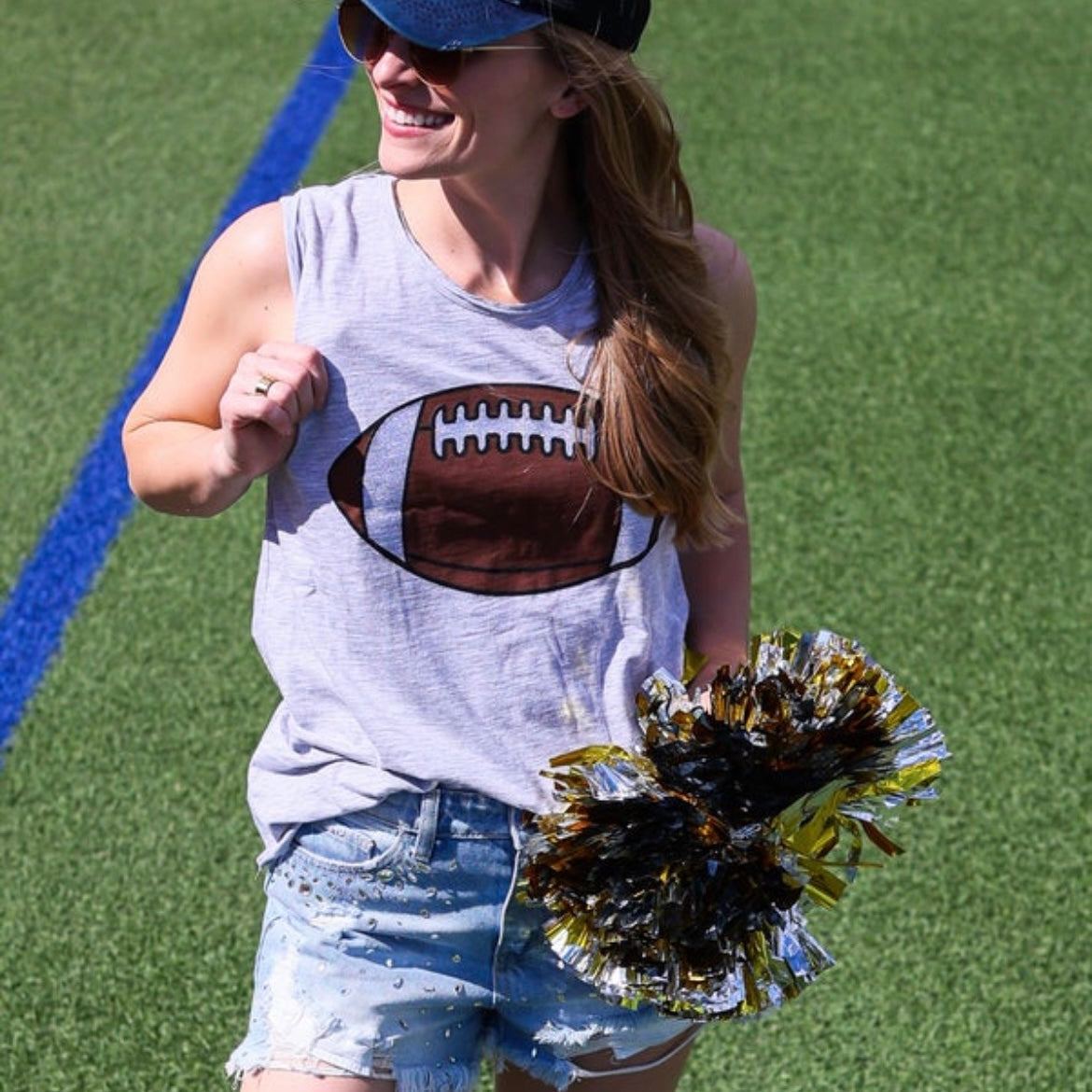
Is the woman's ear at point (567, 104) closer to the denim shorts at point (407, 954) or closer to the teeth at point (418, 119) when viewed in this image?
the teeth at point (418, 119)

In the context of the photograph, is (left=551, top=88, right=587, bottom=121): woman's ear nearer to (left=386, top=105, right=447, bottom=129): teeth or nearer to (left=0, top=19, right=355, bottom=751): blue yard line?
(left=386, top=105, right=447, bottom=129): teeth

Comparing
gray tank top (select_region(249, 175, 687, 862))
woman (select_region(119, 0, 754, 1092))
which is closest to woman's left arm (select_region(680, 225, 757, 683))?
woman (select_region(119, 0, 754, 1092))

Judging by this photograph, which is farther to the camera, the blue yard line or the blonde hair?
the blue yard line

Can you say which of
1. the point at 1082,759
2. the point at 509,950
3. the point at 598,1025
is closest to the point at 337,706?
the point at 509,950

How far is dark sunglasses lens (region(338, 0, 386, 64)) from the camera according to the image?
178 cm

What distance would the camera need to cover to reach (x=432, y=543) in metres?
1.85

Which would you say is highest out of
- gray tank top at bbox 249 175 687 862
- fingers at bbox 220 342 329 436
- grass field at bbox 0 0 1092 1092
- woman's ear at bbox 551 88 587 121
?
woman's ear at bbox 551 88 587 121

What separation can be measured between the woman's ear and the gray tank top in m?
0.17

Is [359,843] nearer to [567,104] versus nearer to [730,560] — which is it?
[730,560]

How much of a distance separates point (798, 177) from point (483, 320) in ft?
11.7

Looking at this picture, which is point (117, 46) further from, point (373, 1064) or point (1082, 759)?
point (373, 1064)

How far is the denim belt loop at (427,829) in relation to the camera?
1820mm

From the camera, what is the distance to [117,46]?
5785mm

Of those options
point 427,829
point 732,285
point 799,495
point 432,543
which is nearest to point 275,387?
point 432,543
